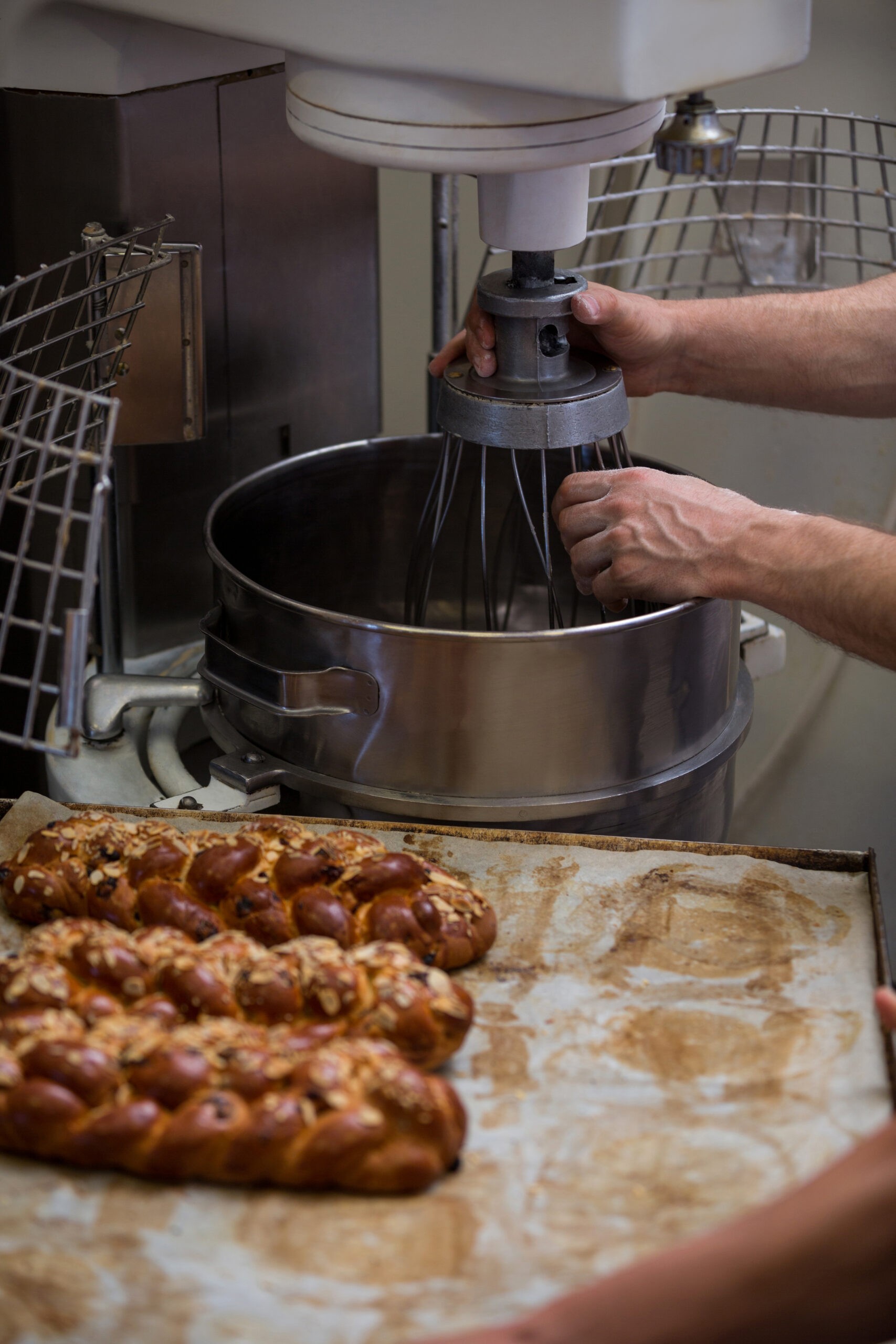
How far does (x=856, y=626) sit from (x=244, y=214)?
2.17ft

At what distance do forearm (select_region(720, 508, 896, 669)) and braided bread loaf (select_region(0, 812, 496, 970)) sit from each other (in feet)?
1.02

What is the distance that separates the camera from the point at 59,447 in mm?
793

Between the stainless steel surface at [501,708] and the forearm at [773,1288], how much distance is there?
419mm

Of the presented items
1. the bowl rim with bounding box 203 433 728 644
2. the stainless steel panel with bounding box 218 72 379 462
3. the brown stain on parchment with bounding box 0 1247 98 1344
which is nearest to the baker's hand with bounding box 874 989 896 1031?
the bowl rim with bounding box 203 433 728 644

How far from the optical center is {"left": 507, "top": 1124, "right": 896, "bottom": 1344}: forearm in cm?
55

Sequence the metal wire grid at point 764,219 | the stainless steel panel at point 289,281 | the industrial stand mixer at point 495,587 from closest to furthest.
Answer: the industrial stand mixer at point 495,587 < the stainless steel panel at point 289,281 < the metal wire grid at point 764,219

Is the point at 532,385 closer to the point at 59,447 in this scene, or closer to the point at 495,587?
the point at 495,587

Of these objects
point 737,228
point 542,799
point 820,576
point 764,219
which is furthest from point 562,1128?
point 737,228

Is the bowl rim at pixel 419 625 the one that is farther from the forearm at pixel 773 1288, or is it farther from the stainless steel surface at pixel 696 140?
the forearm at pixel 773 1288

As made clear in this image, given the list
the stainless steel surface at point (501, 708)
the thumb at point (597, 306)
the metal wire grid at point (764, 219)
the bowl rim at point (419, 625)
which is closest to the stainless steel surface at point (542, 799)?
the stainless steel surface at point (501, 708)

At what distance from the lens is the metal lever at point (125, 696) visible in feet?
3.53

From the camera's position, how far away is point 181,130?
1124 millimetres

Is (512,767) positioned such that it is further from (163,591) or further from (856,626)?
(163,591)

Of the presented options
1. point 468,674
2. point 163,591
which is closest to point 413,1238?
point 468,674
